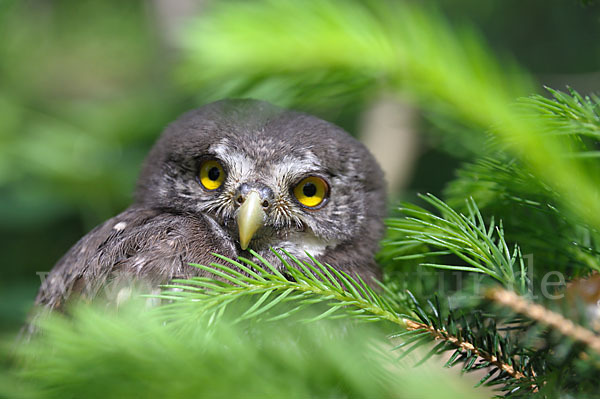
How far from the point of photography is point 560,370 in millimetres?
805

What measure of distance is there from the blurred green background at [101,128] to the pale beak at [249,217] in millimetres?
857

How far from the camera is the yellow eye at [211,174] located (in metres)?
1.81

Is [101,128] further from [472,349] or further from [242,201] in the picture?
[472,349]

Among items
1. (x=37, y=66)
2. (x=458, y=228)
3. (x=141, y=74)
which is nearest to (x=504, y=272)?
(x=458, y=228)

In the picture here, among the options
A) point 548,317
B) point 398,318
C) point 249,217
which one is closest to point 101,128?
point 249,217

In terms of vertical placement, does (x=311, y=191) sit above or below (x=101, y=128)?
below

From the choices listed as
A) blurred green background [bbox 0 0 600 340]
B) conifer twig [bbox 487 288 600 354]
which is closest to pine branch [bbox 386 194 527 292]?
conifer twig [bbox 487 288 600 354]

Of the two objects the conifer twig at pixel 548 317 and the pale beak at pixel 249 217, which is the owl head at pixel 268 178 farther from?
the conifer twig at pixel 548 317

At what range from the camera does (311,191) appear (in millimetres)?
1885

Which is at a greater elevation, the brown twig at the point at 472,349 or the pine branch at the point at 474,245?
the pine branch at the point at 474,245

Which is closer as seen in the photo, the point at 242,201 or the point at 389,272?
the point at 389,272

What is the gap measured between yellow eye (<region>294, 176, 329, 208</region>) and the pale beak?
228mm

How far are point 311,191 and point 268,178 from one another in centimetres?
18

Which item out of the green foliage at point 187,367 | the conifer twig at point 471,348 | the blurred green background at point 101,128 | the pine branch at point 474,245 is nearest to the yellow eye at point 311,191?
the blurred green background at point 101,128
